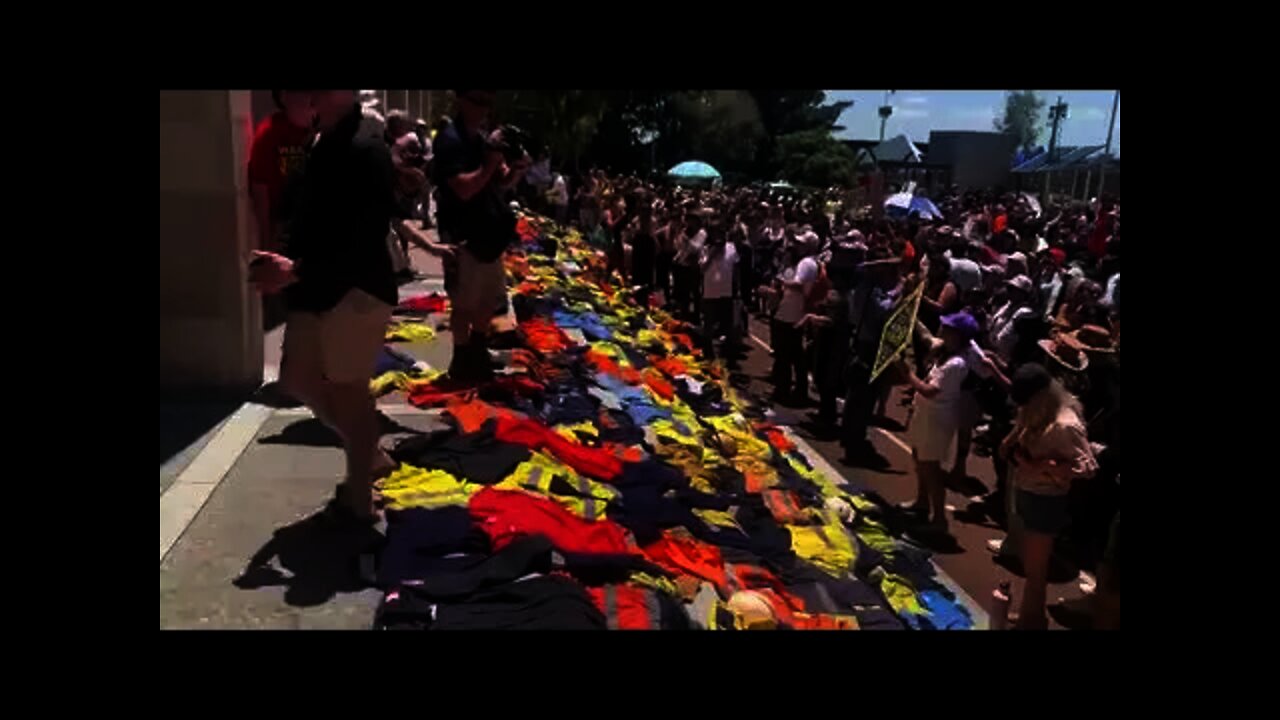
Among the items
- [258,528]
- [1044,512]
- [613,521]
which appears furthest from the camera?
[1044,512]

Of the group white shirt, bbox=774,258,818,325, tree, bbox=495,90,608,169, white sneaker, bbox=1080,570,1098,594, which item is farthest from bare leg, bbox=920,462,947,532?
tree, bbox=495,90,608,169

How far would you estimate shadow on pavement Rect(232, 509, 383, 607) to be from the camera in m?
3.73

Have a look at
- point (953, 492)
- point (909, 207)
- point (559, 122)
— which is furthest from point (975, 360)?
point (559, 122)

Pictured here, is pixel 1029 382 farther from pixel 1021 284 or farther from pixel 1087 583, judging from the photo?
pixel 1021 284

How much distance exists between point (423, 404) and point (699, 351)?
6963 millimetres

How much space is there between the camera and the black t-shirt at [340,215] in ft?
12.3

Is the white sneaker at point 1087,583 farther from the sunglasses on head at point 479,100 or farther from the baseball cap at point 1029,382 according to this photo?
the sunglasses on head at point 479,100

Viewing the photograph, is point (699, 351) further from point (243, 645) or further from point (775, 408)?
point (243, 645)

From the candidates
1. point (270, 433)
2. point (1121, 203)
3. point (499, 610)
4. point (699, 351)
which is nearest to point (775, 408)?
point (699, 351)

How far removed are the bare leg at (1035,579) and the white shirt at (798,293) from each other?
19.2 ft

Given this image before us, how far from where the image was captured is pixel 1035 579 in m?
5.47

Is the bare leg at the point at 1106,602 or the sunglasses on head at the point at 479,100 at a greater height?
the sunglasses on head at the point at 479,100

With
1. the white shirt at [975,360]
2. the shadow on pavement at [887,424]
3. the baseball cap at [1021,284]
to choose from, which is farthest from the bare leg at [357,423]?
the shadow on pavement at [887,424]

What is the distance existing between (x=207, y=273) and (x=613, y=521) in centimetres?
298
